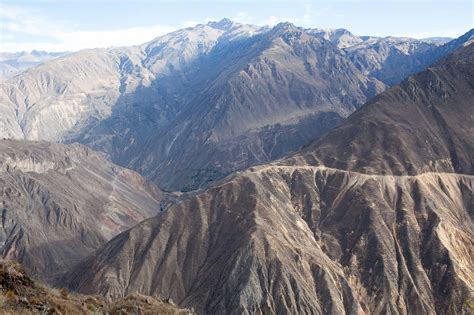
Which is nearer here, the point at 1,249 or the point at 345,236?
the point at 345,236

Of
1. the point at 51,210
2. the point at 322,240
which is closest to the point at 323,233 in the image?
the point at 322,240

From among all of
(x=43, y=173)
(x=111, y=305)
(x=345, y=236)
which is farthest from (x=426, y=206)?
(x=43, y=173)

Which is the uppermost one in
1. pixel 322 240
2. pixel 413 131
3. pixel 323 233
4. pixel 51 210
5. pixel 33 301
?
pixel 33 301

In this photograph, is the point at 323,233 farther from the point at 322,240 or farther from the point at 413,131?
the point at 413,131

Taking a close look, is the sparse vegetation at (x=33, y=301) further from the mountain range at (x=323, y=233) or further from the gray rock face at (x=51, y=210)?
the gray rock face at (x=51, y=210)

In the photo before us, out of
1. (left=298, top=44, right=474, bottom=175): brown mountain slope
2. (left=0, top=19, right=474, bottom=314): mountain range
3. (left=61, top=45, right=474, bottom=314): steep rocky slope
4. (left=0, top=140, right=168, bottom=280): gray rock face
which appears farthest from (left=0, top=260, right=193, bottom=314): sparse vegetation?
(left=0, top=140, right=168, bottom=280): gray rock face

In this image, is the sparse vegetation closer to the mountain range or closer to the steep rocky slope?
the mountain range

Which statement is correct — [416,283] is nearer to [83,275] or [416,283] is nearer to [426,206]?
[426,206]
